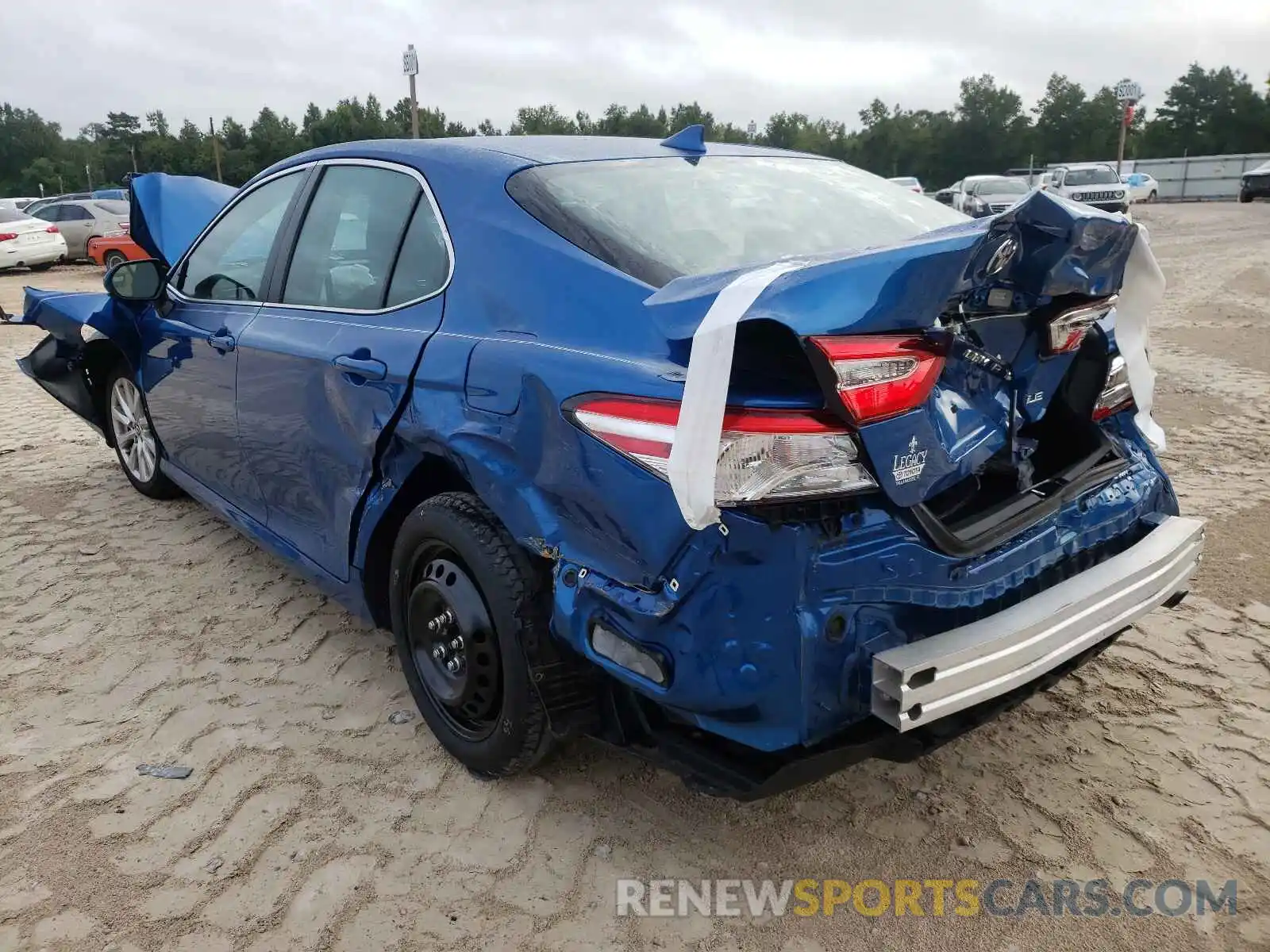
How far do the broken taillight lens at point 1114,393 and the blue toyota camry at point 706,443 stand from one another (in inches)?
0.4

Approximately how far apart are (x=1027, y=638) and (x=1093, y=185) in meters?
27.2

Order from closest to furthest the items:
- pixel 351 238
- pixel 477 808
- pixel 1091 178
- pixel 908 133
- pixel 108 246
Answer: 1. pixel 477 808
2. pixel 351 238
3. pixel 108 246
4. pixel 1091 178
5. pixel 908 133

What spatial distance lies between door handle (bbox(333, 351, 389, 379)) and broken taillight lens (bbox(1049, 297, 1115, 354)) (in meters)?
1.72

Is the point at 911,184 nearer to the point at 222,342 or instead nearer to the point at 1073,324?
the point at 222,342

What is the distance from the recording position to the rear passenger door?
2.69 meters

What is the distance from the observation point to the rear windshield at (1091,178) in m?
25.6

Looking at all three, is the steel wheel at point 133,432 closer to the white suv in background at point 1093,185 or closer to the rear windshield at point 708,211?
the rear windshield at point 708,211

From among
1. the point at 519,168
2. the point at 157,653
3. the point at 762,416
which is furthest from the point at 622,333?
the point at 157,653

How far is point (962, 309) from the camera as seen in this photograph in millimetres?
2061

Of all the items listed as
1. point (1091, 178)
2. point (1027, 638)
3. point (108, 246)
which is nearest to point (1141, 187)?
point (1091, 178)

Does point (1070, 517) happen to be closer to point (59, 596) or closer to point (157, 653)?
point (157, 653)

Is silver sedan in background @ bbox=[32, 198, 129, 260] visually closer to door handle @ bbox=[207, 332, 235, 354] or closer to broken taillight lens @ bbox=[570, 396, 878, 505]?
door handle @ bbox=[207, 332, 235, 354]

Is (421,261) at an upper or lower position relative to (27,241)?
upper

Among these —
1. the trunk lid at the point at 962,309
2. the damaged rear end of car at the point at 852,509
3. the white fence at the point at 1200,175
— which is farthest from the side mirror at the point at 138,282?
the white fence at the point at 1200,175
